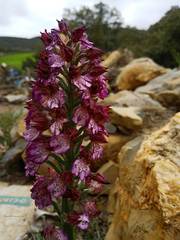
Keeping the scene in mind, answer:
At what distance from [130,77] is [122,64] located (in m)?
8.31

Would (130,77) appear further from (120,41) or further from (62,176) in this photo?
(120,41)

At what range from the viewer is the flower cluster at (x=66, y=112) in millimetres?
2965

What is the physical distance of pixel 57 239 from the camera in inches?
124

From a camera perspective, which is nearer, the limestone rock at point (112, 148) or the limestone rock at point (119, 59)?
the limestone rock at point (112, 148)

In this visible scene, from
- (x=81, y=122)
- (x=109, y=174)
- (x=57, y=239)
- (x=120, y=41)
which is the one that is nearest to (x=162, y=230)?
(x=57, y=239)

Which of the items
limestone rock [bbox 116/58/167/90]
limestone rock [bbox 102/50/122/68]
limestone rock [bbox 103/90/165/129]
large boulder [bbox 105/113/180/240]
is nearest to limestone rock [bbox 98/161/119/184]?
limestone rock [bbox 103/90/165/129]

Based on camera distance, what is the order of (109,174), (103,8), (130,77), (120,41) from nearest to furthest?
(109,174)
(130,77)
(120,41)
(103,8)

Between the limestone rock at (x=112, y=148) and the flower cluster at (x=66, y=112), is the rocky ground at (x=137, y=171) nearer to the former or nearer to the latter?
the limestone rock at (x=112, y=148)

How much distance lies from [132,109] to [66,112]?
16.0 feet

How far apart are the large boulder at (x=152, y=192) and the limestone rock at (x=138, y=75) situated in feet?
28.3

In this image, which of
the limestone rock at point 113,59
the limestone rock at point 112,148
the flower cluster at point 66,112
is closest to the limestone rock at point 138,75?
the limestone rock at point 112,148

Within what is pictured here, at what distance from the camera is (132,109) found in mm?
7883

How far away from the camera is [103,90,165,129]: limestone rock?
729cm

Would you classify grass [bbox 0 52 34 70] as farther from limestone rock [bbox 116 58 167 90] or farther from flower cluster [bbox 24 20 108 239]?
flower cluster [bbox 24 20 108 239]
